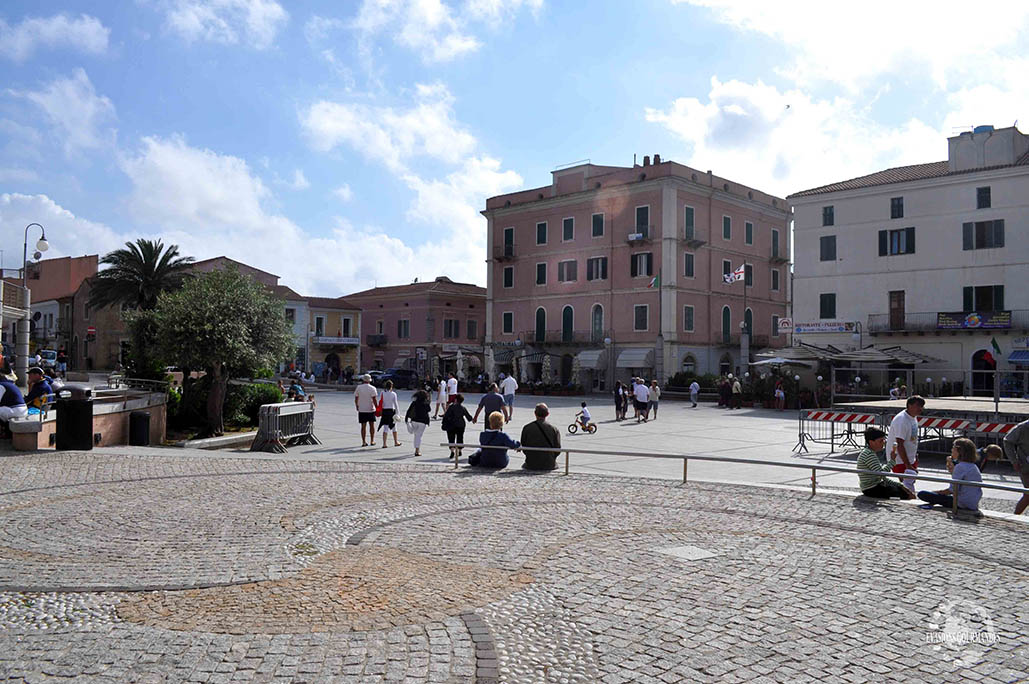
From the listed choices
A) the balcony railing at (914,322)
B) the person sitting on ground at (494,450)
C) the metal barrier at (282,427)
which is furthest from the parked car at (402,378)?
the person sitting on ground at (494,450)

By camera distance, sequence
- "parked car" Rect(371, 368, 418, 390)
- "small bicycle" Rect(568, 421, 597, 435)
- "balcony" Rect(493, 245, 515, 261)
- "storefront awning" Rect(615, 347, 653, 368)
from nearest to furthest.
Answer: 1. "small bicycle" Rect(568, 421, 597, 435)
2. "storefront awning" Rect(615, 347, 653, 368)
3. "parked car" Rect(371, 368, 418, 390)
4. "balcony" Rect(493, 245, 515, 261)

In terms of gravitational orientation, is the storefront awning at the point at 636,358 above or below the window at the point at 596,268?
below

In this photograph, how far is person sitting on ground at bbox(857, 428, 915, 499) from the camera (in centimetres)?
988

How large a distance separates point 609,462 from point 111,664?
38.3 ft

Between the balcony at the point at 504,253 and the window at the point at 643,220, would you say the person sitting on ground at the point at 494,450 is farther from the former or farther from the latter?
the balcony at the point at 504,253

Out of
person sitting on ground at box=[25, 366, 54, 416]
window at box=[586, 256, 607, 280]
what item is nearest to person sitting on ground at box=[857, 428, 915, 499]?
person sitting on ground at box=[25, 366, 54, 416]

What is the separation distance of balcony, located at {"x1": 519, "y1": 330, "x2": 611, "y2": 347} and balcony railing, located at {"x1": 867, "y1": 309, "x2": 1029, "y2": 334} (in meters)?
15.6

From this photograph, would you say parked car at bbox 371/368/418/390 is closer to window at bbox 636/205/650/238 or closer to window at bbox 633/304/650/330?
window at bbox 633/304/650/330

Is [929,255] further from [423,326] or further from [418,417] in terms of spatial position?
[423,326]

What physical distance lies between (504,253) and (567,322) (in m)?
7.48

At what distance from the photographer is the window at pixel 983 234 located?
38.0m

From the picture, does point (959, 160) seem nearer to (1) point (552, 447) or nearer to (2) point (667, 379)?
(2) point (667, 379)

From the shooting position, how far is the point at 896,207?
4100 centimetres

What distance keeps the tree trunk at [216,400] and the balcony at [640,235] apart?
32377 mm
